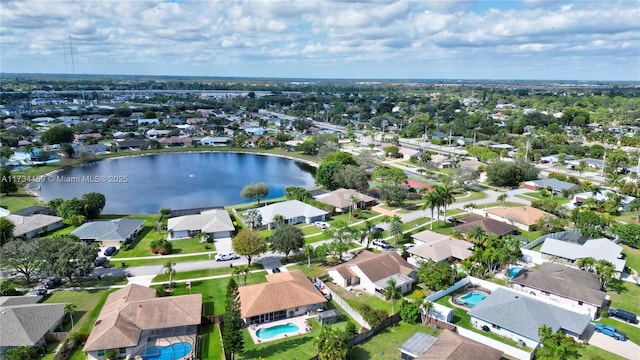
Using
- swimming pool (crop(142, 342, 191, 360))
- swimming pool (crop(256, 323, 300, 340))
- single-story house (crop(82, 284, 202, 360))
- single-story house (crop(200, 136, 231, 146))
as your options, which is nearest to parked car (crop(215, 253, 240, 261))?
single-story house (crop(82, 284, 202, 360))

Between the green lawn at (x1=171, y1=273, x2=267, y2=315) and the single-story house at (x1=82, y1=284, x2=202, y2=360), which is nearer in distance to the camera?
the single-story house at (x1=82, y1=284, x2=202, y2=360)

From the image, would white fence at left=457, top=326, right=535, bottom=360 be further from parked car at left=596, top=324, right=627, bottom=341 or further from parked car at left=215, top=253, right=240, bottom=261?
parked car at left=215, top=253, right=240, bottom=261

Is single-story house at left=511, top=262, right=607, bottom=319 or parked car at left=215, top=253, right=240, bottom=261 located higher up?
single-story house at left=511, top=262, right=607, bottom=319

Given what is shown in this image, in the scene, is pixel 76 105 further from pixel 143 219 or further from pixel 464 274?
pixel 464 274

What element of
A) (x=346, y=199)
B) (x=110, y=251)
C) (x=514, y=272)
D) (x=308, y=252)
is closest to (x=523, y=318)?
(x=514, y=272)

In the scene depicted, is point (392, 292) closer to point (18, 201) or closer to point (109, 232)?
point (109, 232)

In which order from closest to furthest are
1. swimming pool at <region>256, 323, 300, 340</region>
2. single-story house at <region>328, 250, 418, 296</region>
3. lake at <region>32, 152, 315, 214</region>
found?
swimming pool at <region>256, 323, 300, 340</region> → single-story house at <region>328, 250, 418, 296</region> → lake at <region>32, 152, 315, 214</region>

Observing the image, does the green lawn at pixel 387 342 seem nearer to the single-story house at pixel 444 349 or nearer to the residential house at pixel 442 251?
the single-story house at pixel 444 349
